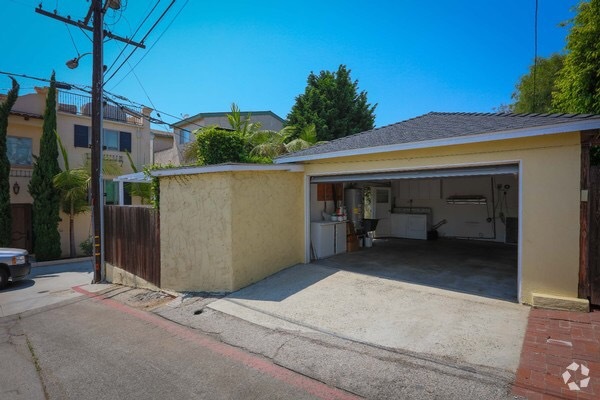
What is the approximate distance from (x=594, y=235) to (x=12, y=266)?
1557 centimetres

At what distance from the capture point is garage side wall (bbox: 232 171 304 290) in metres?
7.30

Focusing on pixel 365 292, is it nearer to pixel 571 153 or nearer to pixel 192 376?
pixel 192 376

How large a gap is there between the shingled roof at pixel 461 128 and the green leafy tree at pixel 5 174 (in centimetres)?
1407

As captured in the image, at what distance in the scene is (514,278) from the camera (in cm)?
716

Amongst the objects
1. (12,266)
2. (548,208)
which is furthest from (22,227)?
(548,208)

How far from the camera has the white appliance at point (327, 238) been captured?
9.32 m

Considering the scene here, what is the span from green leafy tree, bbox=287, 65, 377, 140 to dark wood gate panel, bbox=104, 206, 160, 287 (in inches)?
474

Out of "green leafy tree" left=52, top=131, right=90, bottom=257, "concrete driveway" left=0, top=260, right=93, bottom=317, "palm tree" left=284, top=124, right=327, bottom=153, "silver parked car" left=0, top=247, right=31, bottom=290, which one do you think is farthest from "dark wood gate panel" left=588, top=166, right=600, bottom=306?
"green leafy tree" left=52, top=131, right=90, bottom=257

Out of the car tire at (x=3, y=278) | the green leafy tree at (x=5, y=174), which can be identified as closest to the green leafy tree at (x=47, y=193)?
the green leafy tree at (x=5, y=174)

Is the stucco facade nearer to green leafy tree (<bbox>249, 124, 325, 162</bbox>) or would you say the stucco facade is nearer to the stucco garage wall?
green leafy tree (<bbox>249, 124, 325, 162</bbox>)

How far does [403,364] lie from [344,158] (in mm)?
5107

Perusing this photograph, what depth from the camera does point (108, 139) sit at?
62.0ft

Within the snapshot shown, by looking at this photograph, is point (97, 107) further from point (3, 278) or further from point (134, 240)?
point (3, 278)

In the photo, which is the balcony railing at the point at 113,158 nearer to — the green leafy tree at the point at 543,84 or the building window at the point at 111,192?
the building window at the point at 111,192
